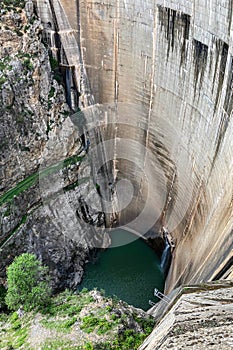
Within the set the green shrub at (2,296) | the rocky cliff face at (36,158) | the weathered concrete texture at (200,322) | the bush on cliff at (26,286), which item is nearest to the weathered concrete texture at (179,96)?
the rocky cliff face at (36,158)

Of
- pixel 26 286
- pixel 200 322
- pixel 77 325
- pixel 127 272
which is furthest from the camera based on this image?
pixel 127 272

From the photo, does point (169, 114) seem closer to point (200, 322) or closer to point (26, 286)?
point (26, 286)

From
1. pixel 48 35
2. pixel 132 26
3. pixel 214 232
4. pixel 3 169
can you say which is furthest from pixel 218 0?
pixel 3 169

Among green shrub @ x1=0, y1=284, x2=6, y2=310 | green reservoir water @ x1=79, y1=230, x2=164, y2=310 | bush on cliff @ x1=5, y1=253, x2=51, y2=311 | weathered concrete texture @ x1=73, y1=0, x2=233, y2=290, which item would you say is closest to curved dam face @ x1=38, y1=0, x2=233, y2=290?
weathered concrete texture @ x1=73, y1=0, x2=233, y2=290

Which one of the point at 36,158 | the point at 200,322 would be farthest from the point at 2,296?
the point at 200,322

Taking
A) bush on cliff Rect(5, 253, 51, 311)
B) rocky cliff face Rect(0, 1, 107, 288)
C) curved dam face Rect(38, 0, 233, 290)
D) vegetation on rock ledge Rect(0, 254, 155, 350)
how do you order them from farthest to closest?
rocky cliff face Rect(0, 1, 107, 288)
bush on cliff Rect(5, 253, 51, 311)
curved dam face Rect(38, 0, 233, 290)
vegetation on rock ledge Rect(0, 254, 155, 350)

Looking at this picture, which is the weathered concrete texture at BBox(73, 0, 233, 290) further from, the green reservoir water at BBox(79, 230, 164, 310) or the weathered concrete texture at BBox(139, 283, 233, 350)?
the weathered concrete texture at BBox(139, 283, 233, 350)

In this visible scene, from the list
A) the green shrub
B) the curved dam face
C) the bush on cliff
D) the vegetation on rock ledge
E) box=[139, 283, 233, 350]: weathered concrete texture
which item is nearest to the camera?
box=[139, 283, 233, 350]: weathered concrete texture
